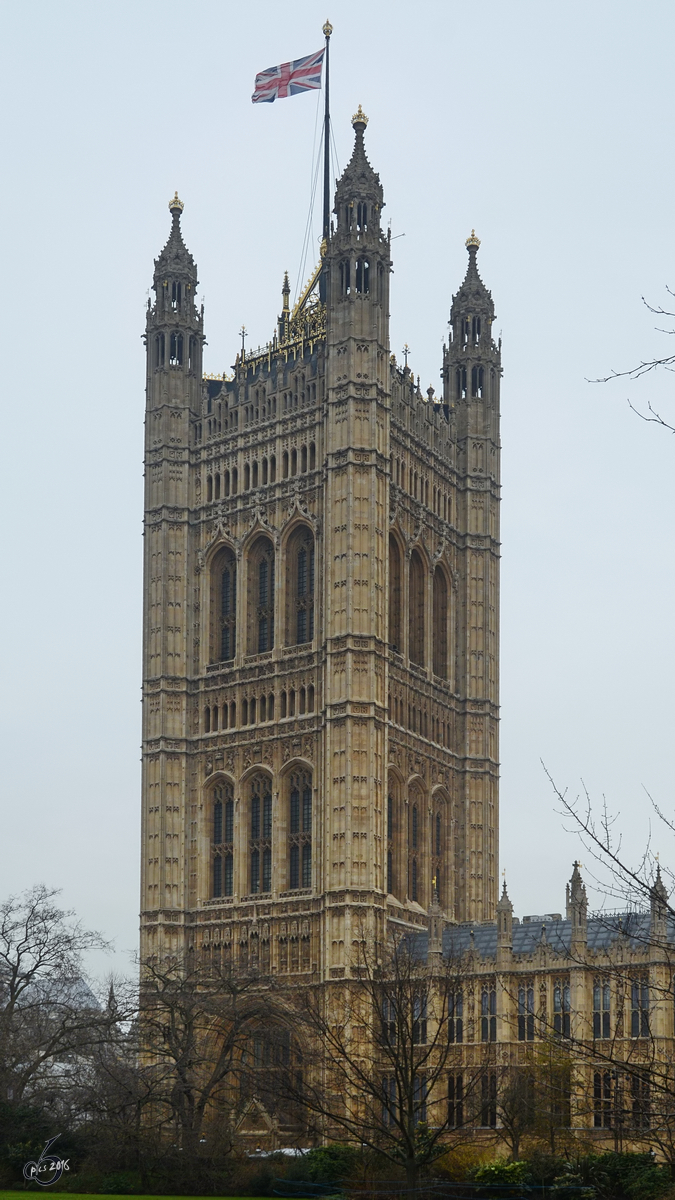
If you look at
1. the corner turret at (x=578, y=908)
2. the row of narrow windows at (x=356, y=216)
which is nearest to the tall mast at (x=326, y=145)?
the row of narrow windows at (x=356, y=216)

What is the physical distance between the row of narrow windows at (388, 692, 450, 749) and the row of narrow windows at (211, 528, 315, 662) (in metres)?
5.47

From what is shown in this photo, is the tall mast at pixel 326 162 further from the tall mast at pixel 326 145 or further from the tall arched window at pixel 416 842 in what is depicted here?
the tall arched window at pixel 416 842

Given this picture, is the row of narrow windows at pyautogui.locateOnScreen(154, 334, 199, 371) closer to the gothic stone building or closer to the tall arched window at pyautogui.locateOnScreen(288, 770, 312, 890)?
the gothic stone building

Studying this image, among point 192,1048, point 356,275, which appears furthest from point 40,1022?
point 356,275

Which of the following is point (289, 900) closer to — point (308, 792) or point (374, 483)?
point (308, 792)

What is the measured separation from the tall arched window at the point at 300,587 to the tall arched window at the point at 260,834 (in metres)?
7.25

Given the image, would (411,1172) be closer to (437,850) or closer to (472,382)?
(437,850)

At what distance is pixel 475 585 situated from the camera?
96.1 metres

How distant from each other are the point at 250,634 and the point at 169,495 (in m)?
9.26

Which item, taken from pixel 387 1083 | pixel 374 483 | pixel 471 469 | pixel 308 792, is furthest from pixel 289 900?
pixel 471 469

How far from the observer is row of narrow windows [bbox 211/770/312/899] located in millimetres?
86125

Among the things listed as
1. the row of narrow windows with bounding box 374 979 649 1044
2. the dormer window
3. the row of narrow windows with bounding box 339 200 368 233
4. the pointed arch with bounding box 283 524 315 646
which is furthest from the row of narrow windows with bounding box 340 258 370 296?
the row of narrow windows with bounding box 374 979 649 1044

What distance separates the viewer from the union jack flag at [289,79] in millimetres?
91250

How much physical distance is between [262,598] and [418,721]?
33.0ft
